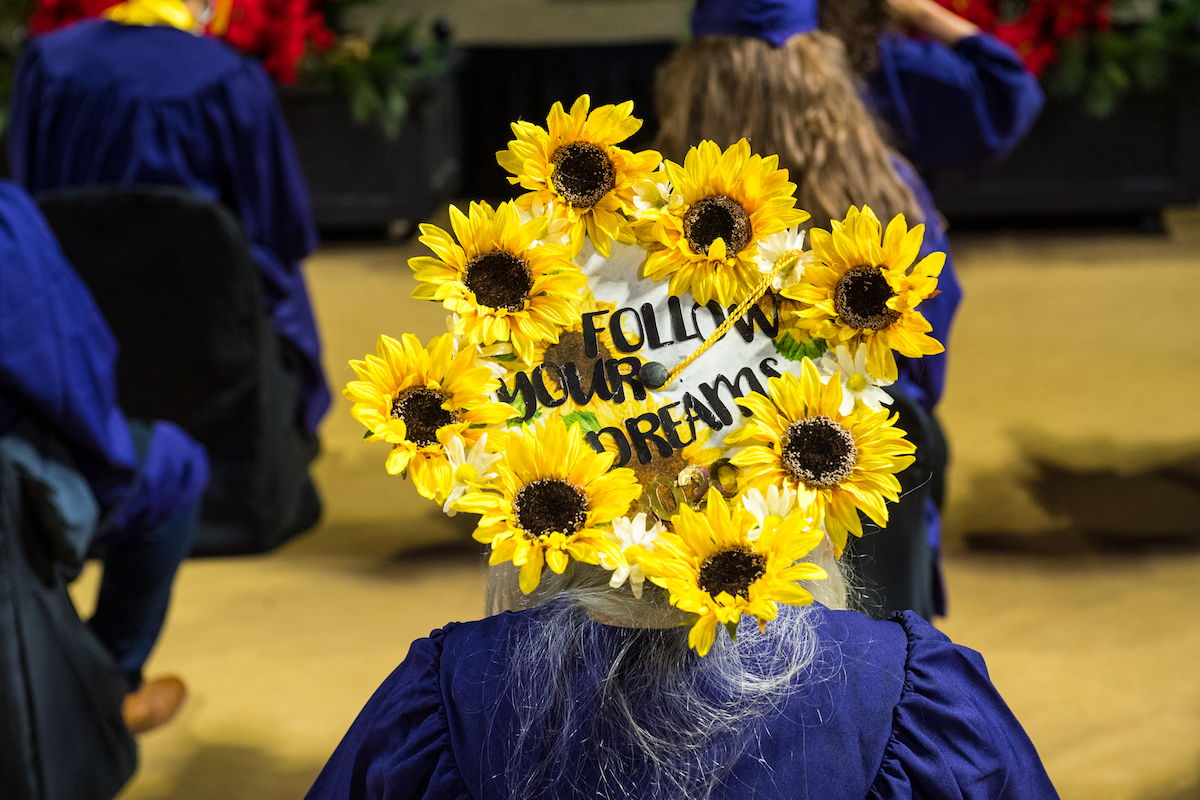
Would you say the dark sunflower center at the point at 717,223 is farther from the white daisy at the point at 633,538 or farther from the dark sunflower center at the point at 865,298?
the white daisy at the point at 633,538

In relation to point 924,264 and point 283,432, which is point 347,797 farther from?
point 283,432

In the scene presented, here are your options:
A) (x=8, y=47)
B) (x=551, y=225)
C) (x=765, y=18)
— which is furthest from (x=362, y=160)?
(x=551, y=225)

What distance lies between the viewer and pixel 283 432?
3373 mm

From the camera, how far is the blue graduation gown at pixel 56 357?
6.22 ft

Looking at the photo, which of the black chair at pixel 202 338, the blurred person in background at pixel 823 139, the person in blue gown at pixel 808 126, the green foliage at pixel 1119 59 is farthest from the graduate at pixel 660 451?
the green foliage at pixel 1119 59

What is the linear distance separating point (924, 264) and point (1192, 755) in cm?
192

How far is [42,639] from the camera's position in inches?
78.7

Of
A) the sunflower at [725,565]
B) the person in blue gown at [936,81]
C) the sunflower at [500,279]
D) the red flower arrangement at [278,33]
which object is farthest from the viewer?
the red flower arrangement at [278,33]

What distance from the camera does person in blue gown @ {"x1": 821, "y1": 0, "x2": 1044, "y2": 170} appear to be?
93.7 inches

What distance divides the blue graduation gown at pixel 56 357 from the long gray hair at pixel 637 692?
1244mm

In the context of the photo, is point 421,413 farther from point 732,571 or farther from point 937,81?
point 937,81

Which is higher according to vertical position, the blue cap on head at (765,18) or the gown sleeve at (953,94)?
the blue cap on head at (765,18)

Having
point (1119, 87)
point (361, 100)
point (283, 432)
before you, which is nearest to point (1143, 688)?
point (283, 432)

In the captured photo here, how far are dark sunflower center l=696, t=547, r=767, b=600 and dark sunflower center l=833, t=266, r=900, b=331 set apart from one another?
226mm
